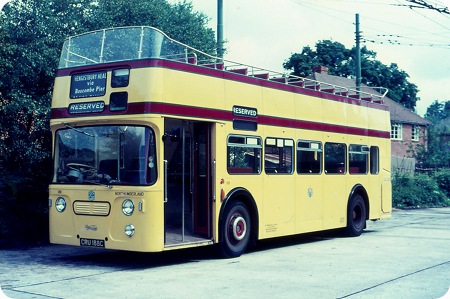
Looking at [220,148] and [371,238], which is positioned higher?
[220,148]

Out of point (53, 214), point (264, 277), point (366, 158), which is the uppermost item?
point (366, 158)

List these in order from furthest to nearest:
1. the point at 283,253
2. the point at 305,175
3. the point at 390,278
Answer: the point at 305,175 → the point at 283,253 → the point at 390,278

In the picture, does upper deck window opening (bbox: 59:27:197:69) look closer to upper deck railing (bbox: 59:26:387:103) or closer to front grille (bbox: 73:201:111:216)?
upper deck railing (bbox: 59:26:387:103)

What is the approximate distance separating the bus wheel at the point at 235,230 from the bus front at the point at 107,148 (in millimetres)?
1753

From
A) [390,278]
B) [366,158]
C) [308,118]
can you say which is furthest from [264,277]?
[366,158]

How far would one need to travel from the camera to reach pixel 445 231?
18.4m

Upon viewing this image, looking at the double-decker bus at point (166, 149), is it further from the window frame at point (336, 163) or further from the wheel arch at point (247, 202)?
the window frame at point (336, 163)

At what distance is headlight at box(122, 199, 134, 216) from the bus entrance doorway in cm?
82

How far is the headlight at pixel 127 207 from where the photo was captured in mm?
10969

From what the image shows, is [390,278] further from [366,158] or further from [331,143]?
[366,158]

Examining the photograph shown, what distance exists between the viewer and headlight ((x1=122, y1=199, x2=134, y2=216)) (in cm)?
1097

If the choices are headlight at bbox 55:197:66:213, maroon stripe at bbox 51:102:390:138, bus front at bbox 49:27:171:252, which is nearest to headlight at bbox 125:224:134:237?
bus front at bbox 49:27:171:252

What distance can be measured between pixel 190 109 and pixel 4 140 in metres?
6.93

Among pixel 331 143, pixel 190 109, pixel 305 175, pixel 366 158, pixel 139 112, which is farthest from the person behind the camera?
pixel 366 158
